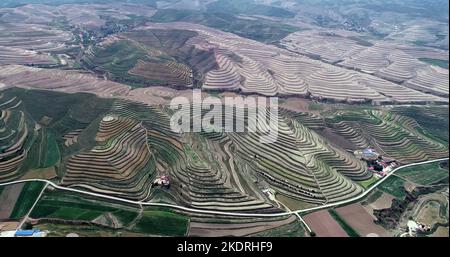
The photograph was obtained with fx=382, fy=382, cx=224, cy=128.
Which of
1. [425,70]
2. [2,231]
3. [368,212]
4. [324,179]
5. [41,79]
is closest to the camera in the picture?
[2,231]

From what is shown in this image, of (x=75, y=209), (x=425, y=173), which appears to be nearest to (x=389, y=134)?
(x=425, y=173)

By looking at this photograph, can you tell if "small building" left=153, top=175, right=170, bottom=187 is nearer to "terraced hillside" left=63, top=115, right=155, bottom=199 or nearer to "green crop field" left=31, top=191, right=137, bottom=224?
"terraced hillside" left=63, top=115, right=155, bottom=199

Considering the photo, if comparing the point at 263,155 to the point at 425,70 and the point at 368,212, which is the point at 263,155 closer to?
the point at 368,212

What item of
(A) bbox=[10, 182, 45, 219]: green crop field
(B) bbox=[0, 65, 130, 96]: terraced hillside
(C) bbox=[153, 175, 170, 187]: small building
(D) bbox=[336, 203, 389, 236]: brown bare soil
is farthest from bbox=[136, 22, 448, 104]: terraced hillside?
(A) bbox=[10, 182, 45, 219]: green crop field

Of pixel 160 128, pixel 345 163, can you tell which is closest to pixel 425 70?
pixel 345 163

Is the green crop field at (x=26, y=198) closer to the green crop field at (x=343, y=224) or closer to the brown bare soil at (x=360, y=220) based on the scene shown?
the green crop field at (x=343, y=224)

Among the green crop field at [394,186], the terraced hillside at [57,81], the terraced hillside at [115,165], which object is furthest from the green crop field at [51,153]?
the green crop field at [394,186]
